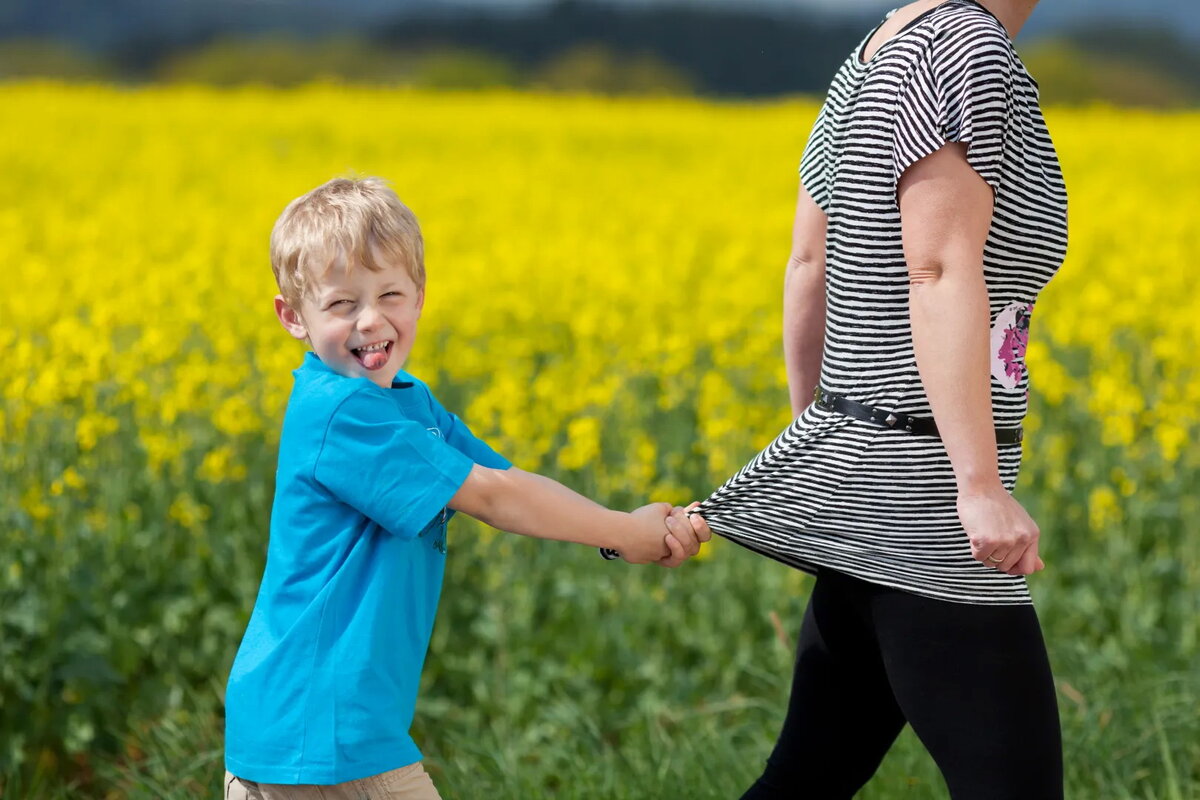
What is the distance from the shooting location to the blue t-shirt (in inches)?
64.4

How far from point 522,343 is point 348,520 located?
319cm

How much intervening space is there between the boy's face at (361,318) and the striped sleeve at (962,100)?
59 centimetres

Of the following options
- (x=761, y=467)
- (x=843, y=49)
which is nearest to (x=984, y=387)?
(x=761, y=467)

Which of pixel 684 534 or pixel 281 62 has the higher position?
pixel 281 62

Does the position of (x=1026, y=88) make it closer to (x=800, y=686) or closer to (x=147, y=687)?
(x=800, y=686)

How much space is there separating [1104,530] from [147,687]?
2.56 m

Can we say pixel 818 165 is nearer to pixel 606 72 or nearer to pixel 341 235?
pixel 341 235

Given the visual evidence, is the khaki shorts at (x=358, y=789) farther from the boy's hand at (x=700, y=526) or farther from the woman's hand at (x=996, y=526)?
the woman's hand at (x=996, y=526)

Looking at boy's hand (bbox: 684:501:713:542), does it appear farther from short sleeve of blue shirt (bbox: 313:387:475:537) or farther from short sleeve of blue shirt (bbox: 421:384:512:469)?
short sleeve of blue shirt (bbox: 313:387:475:537)

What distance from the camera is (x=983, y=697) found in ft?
5.43

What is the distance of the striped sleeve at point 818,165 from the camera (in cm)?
184

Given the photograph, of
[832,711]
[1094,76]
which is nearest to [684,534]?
[832,711]

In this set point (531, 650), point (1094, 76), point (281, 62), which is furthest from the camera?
point (281, 62)

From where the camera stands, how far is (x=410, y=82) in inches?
806
